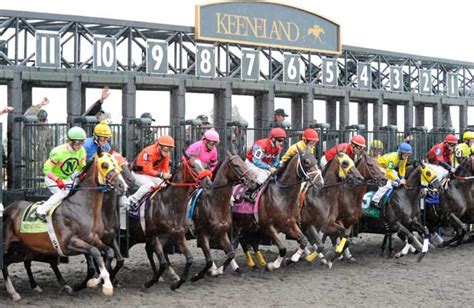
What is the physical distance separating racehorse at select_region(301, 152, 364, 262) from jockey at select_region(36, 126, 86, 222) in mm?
3787

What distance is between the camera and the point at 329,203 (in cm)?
1098

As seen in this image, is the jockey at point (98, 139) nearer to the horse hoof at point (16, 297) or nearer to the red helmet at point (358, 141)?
the horse hoof at point (16, 297)

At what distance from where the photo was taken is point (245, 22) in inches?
841

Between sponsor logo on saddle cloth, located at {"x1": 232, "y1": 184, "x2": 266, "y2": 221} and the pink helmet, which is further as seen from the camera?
sponsor logo on saddle cloth, located at {"x1": 232, "y1": 184, "x2": 266, "y2": 221}

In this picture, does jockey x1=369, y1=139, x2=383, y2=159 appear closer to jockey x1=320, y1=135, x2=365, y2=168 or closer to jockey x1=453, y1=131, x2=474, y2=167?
jockey x1=453, y1=131, x2=474, y2=167

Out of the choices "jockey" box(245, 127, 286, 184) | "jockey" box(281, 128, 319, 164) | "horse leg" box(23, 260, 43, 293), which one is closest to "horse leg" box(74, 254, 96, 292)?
"horse leg" box(23, 260, 43, 293)

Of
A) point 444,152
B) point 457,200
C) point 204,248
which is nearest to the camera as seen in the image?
point 204,248

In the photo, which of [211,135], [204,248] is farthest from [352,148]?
[204,248]

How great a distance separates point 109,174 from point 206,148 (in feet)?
7.32

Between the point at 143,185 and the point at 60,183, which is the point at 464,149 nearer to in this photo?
the point at 143,185

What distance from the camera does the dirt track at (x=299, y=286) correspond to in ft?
27.4

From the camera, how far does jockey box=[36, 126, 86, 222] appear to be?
812cm

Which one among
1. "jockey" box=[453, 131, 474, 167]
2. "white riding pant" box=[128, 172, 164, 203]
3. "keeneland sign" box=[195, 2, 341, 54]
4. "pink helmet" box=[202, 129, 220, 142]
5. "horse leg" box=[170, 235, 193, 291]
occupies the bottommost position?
"horse leg" box=[170, 235, 193, 291]

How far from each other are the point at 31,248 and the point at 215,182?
8.35 ft
